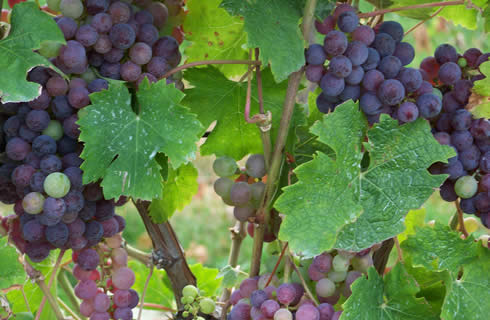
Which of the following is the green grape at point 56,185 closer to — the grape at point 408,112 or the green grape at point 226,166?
the green grape at point 226,166

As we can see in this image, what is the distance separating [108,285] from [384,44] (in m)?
0.49

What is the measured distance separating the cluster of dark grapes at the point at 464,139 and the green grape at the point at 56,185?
0.43 meters

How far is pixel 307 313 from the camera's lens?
655 mm

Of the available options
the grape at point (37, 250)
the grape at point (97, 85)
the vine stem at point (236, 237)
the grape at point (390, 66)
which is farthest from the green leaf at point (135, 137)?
the vine stem at point (236, 237)

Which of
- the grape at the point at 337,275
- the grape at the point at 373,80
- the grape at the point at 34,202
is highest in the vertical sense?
the grape at the point at 373,80

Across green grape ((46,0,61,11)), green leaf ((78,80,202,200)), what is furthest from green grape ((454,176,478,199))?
green grape ((46,0,61,11))

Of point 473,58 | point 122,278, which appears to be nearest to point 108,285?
point 122,278

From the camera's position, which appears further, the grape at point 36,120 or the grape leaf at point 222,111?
the grape leaf at point 222,111

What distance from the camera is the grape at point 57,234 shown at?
2.25 ft

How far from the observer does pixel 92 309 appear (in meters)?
0.81

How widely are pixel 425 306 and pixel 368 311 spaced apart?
67 mm

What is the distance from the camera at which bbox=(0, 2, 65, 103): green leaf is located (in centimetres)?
63

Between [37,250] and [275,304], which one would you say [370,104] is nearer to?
[275,304]

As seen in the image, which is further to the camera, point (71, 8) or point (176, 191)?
point (176, 191)
